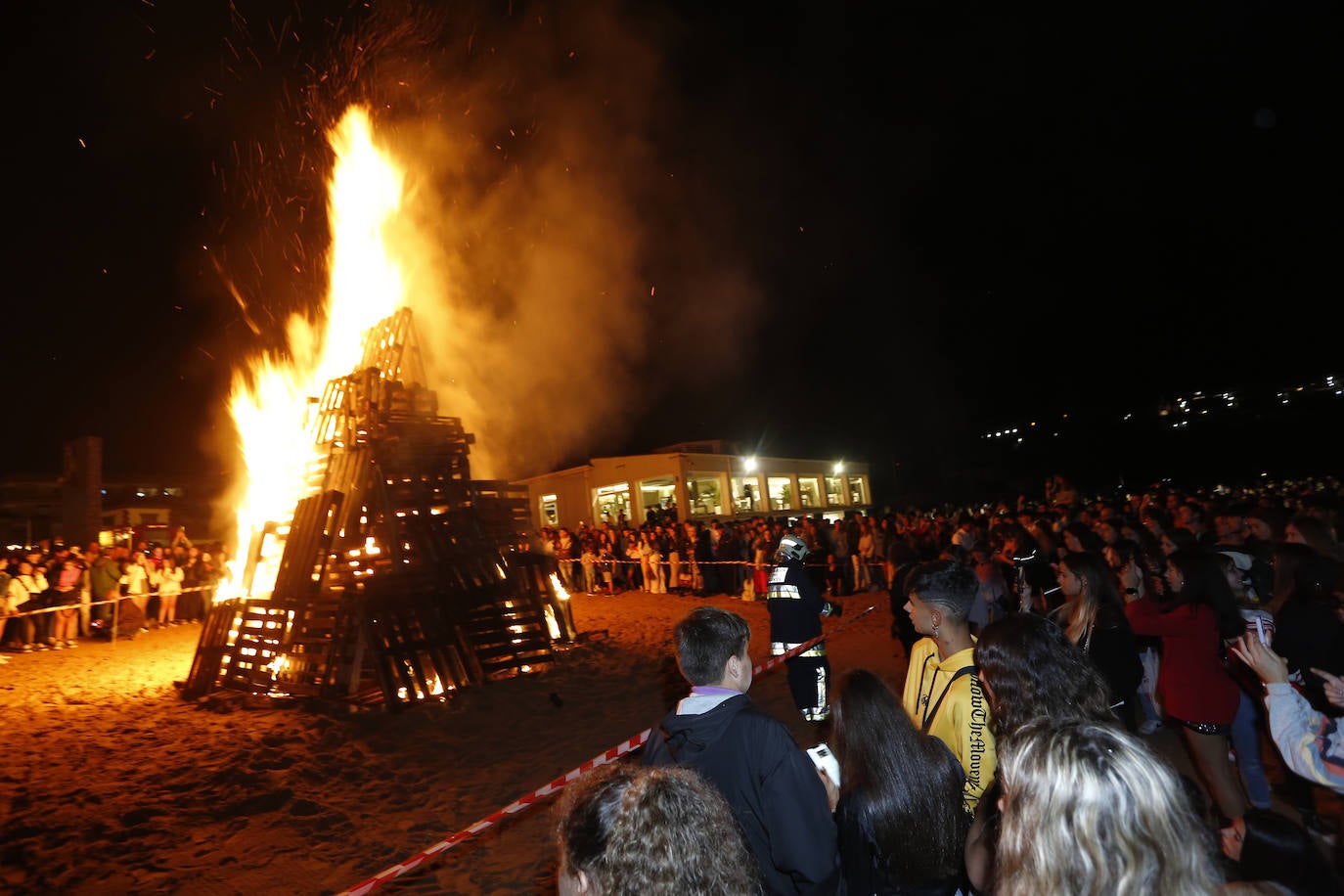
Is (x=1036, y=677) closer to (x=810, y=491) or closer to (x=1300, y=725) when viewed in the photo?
(x=1300, y=725)

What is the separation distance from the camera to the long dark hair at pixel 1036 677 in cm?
259

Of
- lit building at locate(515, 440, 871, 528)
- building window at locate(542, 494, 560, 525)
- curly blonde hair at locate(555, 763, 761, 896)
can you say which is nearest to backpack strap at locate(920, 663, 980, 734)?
curly blonde hair at locate(555, 763, 761, 896)

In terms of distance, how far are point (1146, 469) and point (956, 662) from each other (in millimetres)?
74962

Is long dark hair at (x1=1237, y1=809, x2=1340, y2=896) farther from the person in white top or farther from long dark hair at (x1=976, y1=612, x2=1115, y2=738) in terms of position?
the person in white top

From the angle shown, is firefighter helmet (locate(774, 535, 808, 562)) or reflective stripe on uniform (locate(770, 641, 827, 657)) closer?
reflective stripe on uniform (locate(770, 641, 827, 657))

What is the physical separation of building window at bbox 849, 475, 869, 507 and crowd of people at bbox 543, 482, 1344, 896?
38.5m

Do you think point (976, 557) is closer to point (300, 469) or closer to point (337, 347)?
point (300, 469)

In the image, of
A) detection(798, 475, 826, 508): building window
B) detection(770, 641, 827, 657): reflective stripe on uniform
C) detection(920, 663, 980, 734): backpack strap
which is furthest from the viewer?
detection(798, 475, 826, 508): building window

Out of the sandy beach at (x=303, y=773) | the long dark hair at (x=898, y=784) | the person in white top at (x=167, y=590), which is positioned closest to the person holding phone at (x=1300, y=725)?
the long dark hair at (x=898, y=784)

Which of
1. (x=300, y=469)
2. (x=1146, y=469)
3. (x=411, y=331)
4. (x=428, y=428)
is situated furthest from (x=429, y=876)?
(x=1146, y=469)

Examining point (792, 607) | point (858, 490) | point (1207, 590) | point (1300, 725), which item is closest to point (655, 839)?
point (1300, 725)

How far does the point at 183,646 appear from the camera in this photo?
14344 mm

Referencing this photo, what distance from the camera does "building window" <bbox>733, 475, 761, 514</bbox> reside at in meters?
33.4

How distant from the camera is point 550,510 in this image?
109 ft
